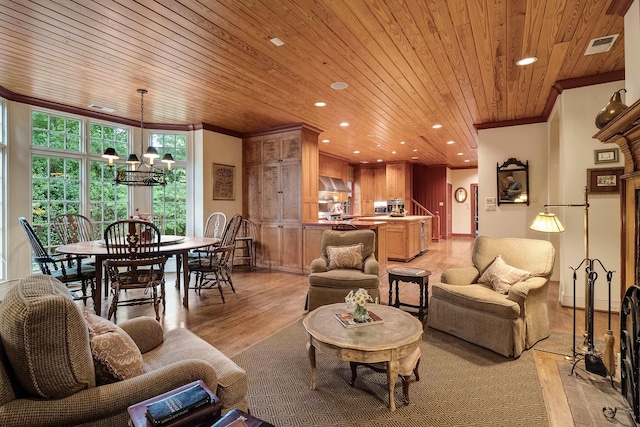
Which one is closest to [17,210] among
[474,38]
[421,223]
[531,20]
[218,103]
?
[218,103]

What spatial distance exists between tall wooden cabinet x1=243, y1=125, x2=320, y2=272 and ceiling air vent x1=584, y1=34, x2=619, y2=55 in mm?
4021

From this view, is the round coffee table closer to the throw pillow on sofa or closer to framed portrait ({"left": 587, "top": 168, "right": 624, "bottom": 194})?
the throw pillow on sofa

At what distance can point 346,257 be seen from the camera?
12.9 ft

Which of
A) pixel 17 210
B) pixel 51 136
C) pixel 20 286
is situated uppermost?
pixel 51 136

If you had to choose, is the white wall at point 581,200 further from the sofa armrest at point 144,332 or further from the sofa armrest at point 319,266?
the sofa armrest at point 144,332

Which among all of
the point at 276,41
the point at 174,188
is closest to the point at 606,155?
the point at 276,41

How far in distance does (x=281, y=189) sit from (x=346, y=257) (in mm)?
2680

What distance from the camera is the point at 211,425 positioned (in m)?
1.10

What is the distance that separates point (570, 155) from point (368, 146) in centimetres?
465

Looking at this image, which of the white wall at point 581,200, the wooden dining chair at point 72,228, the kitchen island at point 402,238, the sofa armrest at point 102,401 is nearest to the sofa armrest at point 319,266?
the sofa armrest at point 102,401

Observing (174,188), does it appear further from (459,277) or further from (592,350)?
(592,350)

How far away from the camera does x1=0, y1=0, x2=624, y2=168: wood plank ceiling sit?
2.49 metres

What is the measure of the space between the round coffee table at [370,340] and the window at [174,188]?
459cm

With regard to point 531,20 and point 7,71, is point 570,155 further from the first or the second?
point 7,71
